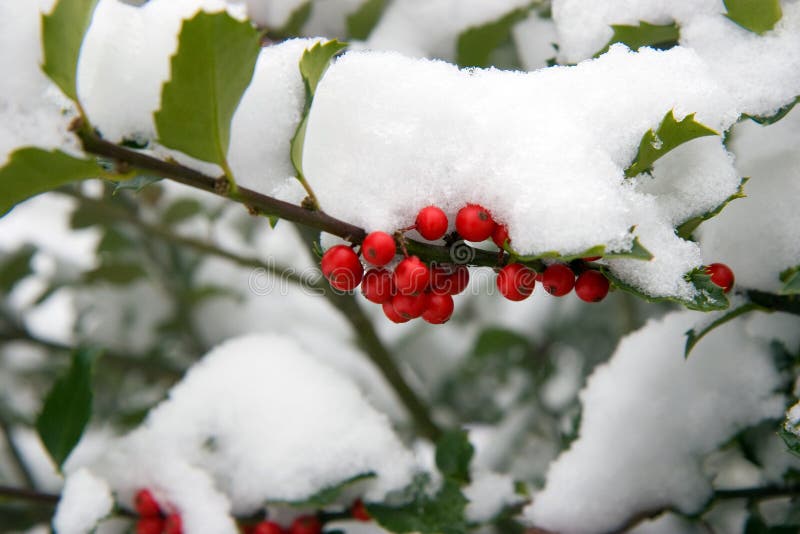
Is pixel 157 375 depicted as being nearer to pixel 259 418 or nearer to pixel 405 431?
pixel 405 431

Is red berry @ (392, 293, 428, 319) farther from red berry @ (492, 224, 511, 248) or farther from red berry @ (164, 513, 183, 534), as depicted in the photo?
red berry @ (164, 513, 183, 534)

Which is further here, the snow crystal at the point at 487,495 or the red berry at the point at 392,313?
the snow crystal at the point at 487,495

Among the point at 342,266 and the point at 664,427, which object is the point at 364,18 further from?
the point at 664,427

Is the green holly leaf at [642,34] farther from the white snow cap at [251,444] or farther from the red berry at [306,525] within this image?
the red berry at [306,525]

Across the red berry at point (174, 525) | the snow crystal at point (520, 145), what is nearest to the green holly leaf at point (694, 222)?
the snow crystal at point (520, 145)

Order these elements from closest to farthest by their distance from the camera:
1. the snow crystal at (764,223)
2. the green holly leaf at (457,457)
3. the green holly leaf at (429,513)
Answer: the snow crystal at (764,223) → the green holly leaf at (429,513) → the green holly leaf at (457,457)

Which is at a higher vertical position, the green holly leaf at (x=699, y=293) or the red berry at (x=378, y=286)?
the red berry at (x=378, y=286)

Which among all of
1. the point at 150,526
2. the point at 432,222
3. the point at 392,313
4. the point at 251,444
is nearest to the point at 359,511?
the point at 251,444
